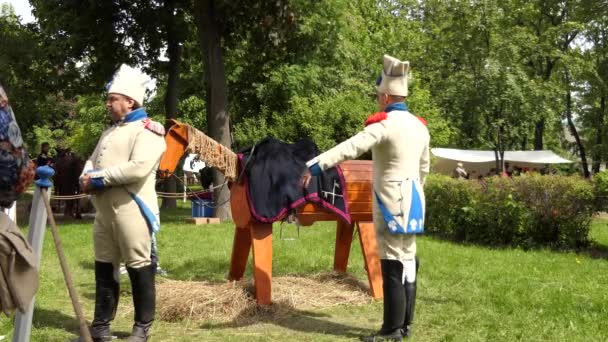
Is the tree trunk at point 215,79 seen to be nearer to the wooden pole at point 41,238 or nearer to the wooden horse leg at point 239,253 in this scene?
the wooden horse leg at point 239,253

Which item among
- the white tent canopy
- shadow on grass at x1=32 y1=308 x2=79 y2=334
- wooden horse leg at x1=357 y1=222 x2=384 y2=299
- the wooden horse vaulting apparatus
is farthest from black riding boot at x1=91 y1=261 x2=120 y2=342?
the white tent canopy

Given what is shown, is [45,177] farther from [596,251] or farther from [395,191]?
[596,251]

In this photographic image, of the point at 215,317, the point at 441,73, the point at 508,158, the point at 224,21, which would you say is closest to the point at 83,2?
the point at 224,21

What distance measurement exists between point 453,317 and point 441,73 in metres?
27.4

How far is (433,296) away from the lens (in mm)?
7430

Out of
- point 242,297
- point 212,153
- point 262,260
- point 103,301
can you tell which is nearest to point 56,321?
point 103,301

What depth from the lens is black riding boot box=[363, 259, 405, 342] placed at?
540 cm

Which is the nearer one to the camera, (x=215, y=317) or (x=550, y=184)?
(x=215, y=317)

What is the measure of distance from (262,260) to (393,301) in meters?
1.58

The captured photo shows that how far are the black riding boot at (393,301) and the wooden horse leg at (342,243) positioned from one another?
234 centimetres

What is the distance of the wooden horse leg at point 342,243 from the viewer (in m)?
7.85

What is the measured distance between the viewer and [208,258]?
985 centimetres

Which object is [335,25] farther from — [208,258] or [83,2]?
[208,258]

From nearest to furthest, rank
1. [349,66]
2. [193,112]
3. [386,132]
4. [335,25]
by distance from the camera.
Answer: [386,132] < [335,25] < [349,66] < [193,112]
